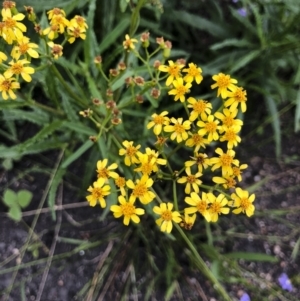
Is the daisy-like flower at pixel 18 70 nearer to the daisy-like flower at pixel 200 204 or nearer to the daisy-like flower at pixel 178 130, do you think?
the daisy-like flower at pixel 178 130

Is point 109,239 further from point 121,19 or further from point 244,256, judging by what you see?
point 121,19

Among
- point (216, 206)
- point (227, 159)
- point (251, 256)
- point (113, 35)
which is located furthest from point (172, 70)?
point (251, 256)

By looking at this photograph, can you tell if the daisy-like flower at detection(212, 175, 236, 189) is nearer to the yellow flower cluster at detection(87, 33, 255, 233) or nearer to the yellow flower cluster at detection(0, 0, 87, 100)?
the yellow flower cluster at detection(87, 33, 255, 233)

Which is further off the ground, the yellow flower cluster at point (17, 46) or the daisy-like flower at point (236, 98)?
the yellow flower cluster at point (17, 46)

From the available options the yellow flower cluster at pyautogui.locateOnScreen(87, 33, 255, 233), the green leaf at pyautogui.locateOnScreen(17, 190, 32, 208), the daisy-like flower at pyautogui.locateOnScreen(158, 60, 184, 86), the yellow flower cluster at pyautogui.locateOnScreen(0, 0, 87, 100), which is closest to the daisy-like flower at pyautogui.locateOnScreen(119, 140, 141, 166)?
the yellow flower cluster at pyautogui.locateOnScreen(87, 33, 255, 233)

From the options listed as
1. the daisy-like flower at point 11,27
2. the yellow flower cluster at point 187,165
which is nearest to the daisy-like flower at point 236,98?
the yellow flower cluster at point 187,165
